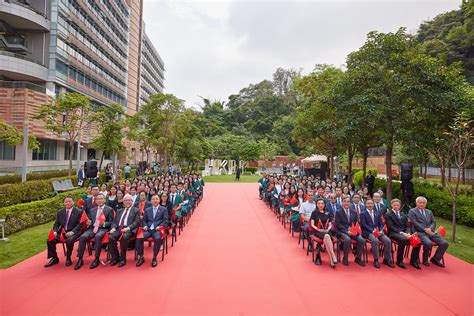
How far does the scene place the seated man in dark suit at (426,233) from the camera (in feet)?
21.0

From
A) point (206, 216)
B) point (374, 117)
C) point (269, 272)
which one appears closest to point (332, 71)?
point (374, 117)

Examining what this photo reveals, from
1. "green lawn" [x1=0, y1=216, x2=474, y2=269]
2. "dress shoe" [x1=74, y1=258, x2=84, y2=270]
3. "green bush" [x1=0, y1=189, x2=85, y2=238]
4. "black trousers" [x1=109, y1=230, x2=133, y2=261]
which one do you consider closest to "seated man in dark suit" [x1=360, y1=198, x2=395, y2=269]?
"green lawn" [x1=0, y1=216, x2=474, y2=269]

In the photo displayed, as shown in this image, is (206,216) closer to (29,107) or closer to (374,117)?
(374,117)

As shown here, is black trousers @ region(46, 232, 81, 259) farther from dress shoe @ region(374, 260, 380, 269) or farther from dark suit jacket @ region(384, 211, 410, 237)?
dark suit jacket @ region(384, 211, 410, 237)

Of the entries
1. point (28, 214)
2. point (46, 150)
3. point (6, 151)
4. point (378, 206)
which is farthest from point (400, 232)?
point (46, 150)

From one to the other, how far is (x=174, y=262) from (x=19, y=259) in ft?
11.0

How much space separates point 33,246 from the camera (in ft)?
24.8

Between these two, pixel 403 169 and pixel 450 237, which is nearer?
pixel 450 237

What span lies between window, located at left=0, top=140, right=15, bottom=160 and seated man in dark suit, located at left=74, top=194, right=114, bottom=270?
743 inches

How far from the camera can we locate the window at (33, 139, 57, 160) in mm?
23891

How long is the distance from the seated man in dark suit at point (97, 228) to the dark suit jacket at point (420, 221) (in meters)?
6.66

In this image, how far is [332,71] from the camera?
731 inches

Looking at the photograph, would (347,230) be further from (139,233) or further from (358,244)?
(139,233)

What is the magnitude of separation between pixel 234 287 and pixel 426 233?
14.3 feet
